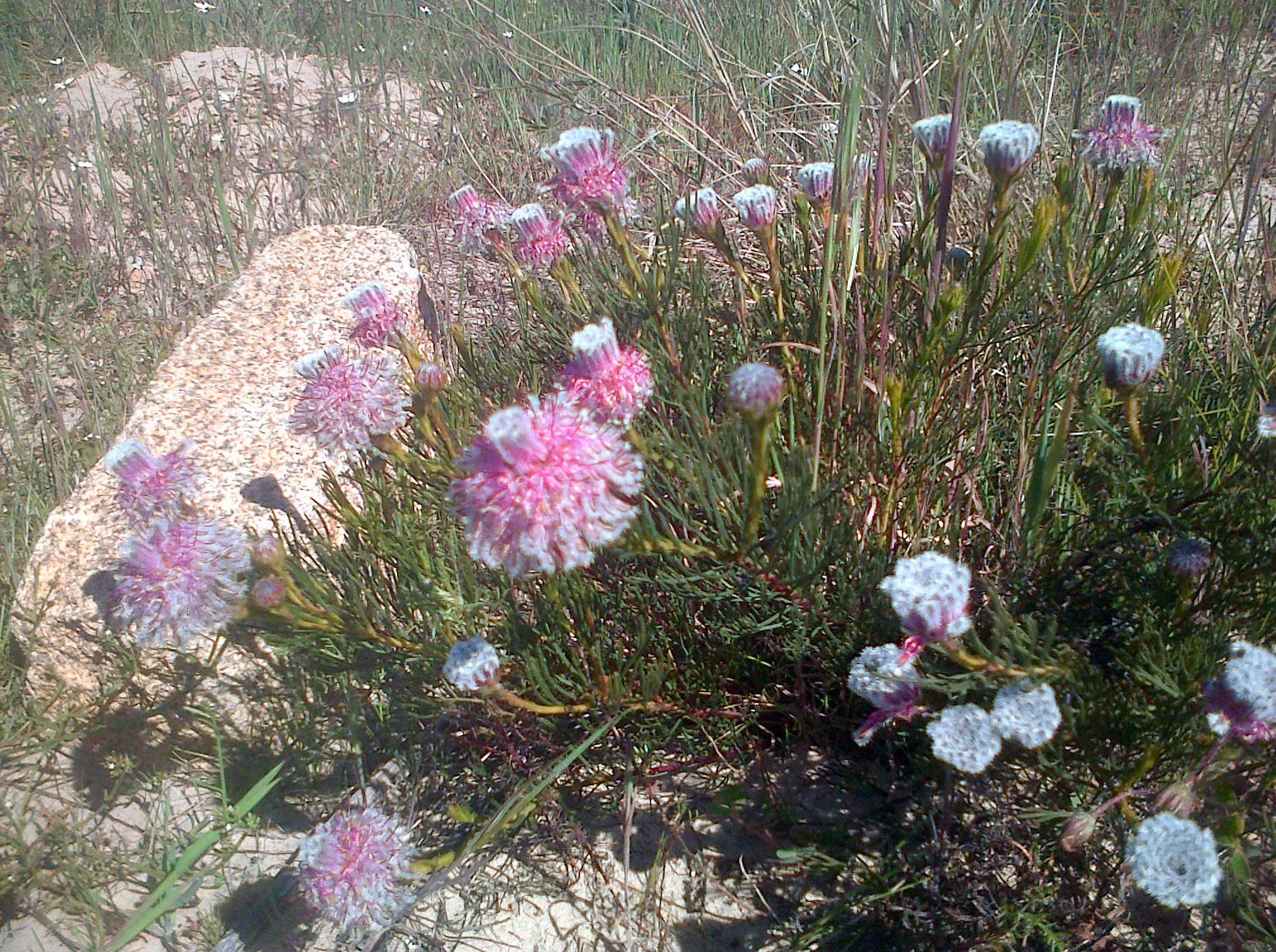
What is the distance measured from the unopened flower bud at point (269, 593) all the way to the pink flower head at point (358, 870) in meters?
0.56

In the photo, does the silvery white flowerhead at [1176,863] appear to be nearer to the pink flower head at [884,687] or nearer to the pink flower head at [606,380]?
the pink flower head at [884,687]

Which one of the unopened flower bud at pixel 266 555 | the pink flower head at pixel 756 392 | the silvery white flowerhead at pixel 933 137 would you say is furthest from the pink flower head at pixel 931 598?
the unopened flower bud at pixel 266 555

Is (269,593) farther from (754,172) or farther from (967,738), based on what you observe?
(754,172)

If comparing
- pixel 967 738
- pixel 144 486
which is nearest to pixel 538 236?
pixel 144 486

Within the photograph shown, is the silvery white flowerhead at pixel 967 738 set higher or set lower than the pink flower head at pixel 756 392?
lower

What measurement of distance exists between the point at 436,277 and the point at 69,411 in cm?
166

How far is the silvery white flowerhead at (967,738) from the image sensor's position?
4.48 ft

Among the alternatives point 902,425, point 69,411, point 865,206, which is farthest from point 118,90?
point 902,425

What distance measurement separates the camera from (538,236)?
7.54 feet

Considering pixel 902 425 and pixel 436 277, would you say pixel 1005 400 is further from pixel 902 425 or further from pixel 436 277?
pixel 436 277

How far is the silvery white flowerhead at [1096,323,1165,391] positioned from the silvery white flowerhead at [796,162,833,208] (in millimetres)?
823

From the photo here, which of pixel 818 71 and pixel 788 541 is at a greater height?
pixel 818 71

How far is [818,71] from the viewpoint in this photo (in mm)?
4145

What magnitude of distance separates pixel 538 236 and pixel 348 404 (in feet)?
2.54
